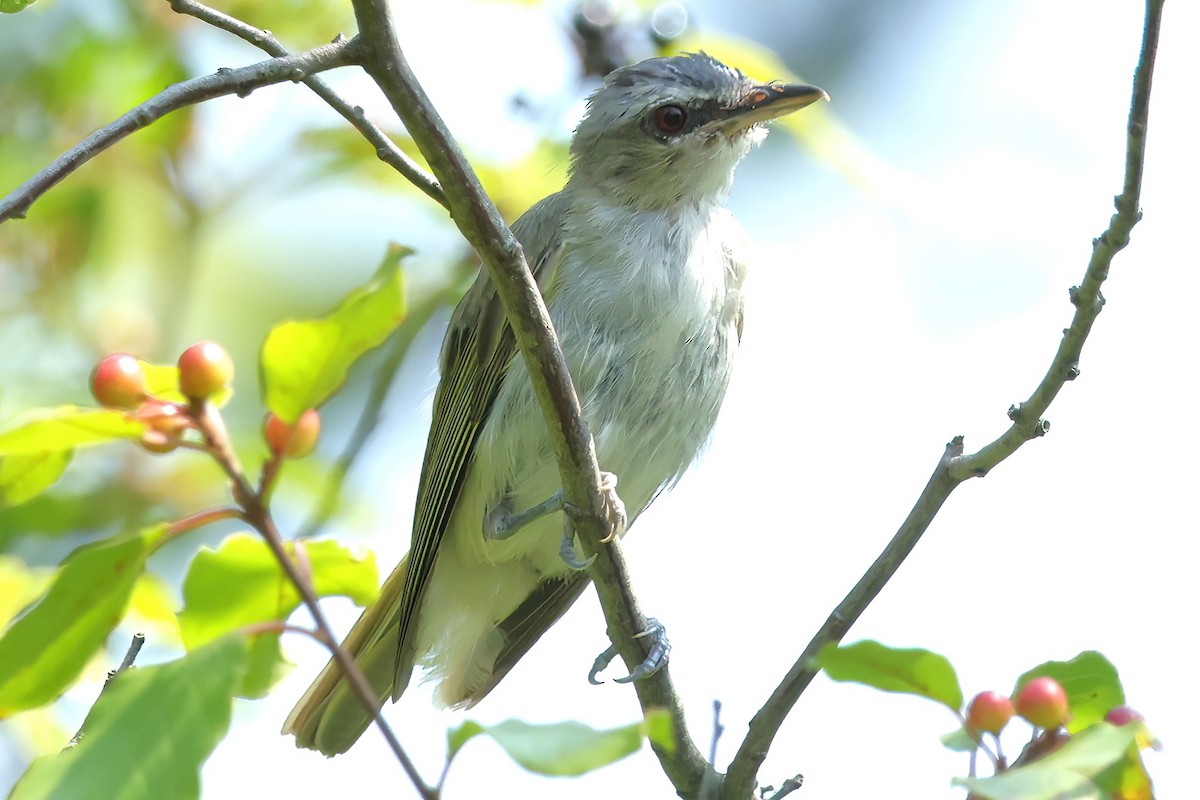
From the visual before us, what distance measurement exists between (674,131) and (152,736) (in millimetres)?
3276

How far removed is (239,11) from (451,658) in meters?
2.39

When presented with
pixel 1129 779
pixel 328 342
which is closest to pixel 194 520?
pixel 328 342

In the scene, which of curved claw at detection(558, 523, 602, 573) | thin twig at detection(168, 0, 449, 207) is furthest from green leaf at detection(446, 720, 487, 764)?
curved claw at detection(558, 523, 602, 573)

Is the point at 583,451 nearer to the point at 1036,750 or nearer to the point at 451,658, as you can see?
the point at 1036,750

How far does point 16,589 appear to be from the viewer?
2680 mm

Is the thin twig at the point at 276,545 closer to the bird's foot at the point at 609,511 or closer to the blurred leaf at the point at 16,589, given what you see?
the blurred leaf at the point at 16,589

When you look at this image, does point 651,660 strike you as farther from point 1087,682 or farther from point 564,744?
point 564,744

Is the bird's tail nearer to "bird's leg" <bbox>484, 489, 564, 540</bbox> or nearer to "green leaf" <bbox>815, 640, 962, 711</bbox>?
"bird's leg" <bbox>484, 489, 564, 540</bbox>

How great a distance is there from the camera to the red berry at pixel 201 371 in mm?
2053

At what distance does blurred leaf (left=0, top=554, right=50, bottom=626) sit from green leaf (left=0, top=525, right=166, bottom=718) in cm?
56

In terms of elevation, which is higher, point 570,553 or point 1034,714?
point 570,553

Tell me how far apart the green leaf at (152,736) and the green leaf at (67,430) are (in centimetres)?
37

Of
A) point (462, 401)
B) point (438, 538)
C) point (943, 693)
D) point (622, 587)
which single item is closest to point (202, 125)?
point (462, 401)

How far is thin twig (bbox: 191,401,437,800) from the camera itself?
1.97 metres
